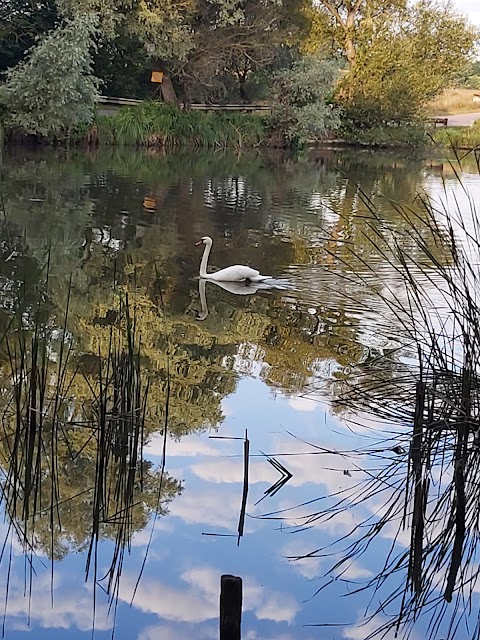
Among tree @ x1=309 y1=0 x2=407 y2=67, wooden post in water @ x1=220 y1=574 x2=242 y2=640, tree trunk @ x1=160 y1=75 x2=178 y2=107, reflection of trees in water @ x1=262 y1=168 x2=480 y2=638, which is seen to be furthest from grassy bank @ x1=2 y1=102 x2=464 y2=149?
wooden post in water @ x1=220 y1=574 x2=242 y2=640

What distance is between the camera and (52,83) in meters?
21.2

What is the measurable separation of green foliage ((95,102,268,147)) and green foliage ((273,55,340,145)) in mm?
950

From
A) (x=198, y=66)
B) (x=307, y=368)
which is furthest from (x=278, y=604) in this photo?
(x=198, y=66)

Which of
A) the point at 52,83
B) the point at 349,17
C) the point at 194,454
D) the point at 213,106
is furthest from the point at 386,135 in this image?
the point at 194,454

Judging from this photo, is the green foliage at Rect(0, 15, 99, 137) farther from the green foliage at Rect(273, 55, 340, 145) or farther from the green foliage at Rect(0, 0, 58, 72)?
the green foliage at Rect(273, 55, 340, 145)

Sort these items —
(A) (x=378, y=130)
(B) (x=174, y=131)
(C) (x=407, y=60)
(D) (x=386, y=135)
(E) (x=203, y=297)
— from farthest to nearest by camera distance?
(D) (x=386, y=135) → (A) (x=378, y=130) → (C) (x=407, y=60) → (B) (x=174, y=131) → (E) (x=203, y=297)

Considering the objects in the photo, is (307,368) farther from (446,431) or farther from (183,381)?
(446,431)

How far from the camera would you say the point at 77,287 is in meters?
7.75

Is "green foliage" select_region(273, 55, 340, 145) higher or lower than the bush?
higher

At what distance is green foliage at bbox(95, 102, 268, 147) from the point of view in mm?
24875

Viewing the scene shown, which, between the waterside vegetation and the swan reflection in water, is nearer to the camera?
the swan reflection in water

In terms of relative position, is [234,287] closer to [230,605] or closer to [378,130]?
[230,605]

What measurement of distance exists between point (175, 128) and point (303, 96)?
161 inches

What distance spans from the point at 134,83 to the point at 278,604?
88.1 ft
